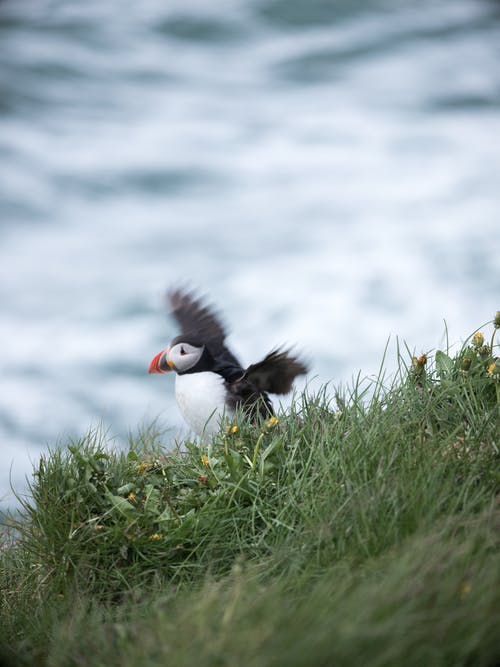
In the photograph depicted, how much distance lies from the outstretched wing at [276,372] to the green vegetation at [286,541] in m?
0.49


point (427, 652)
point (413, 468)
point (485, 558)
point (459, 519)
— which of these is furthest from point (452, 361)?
point (427, 652)

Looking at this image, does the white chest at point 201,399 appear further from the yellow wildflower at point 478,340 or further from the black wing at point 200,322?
the yellow wildflower at point 478,340

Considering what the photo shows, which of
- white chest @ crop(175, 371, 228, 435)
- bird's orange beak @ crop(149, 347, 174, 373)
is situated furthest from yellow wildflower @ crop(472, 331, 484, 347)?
bird's orange beak @ crop(149, 347, 174, 373)

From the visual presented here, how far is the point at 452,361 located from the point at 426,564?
190cm

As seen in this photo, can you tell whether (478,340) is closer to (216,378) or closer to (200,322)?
(216,378)

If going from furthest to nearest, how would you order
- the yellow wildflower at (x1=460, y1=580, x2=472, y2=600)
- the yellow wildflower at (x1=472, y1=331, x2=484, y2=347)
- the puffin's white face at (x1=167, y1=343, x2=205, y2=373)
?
the puffin's white face at (x1=167, y1=343, x2=205, y2=373), the yellow wildflower at (x1=472, y1=331, x2=484, y2=347), the yellow wildflower at (x1=460, y1=580, x2=472, y2=600)

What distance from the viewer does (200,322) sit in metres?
6.18

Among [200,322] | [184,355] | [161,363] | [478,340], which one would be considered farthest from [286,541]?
[200,322]

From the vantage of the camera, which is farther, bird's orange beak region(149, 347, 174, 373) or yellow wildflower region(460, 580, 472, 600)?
bird's orange beak region(149, 347, 174, 373)

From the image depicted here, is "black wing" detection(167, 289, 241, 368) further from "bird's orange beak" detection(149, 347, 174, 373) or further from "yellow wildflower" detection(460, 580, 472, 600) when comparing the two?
"yellow wildflower" detection(460, 580, 472, 600)

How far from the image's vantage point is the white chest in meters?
5.00

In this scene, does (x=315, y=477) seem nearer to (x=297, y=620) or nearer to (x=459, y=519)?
(x=459, y=519)

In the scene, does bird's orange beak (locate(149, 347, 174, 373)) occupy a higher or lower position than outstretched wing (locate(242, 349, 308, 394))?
higher

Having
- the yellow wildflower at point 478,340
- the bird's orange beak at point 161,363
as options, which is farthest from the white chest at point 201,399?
the yellow wildflower at point 478,340
